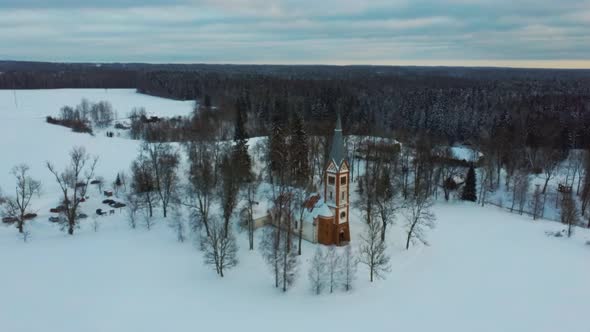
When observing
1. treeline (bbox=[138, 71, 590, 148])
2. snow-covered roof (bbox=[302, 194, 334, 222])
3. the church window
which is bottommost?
snow-covered roof (bbox=[302, 194, 334, 222])

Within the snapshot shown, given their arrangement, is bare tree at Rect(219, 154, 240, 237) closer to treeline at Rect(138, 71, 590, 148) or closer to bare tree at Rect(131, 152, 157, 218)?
bare tree at Rect(131, 152, 157, 218)

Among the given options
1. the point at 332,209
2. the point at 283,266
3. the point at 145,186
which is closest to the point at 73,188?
the point at 145,186

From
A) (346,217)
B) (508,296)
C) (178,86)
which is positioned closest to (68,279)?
(346,217)

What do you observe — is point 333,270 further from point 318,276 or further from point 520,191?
point 520,191

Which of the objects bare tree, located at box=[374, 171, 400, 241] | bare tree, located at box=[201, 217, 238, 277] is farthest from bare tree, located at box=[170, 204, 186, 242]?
bare tree, located at box=[374, 171, 400, 241]

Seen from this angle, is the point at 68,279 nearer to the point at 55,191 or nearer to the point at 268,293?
the point at 268,293
